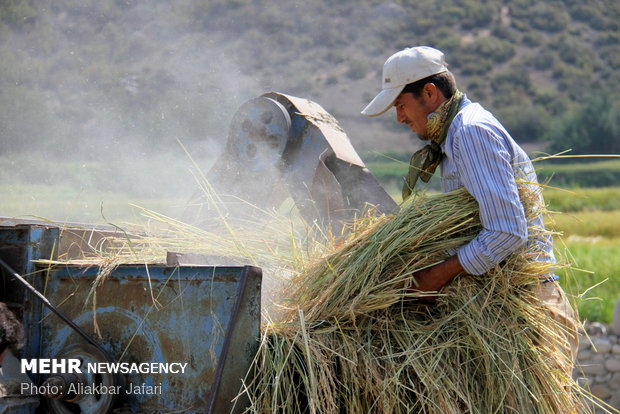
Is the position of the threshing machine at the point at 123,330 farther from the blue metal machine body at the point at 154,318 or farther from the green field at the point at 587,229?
the green field at the point at 587,229

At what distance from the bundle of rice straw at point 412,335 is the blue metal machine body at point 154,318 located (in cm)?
16

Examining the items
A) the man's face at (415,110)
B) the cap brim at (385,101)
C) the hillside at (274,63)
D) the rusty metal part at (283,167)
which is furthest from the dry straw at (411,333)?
the hillside at (274,63)

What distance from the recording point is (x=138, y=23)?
79.2 feet

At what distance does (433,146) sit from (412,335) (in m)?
0.95

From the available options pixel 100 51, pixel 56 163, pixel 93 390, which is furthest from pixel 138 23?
pixel 93 390

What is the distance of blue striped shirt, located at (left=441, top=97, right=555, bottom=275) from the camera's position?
9.95 ft

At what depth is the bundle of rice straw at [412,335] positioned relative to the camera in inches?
117

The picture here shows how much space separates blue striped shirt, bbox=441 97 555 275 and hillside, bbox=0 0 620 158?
6657 millimetres

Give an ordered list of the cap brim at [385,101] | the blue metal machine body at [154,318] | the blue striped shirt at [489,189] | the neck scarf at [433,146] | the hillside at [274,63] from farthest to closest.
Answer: the hillside at [274,63], the cap brim at [385,101], the neck scarf at [433,146], the blue striped shirt at [489,189], the blue metal machine body at [154,318]

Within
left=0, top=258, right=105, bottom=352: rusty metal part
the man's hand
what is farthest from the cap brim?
left=0, top=258, right=105, bottom=352: rusty metal part

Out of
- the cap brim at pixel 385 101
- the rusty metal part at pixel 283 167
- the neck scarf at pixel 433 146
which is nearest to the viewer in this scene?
the neck scarf at pixel 433 146

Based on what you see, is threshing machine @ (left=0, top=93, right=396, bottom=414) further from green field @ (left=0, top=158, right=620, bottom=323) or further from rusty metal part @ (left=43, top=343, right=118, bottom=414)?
green field @ (left=0, top=158, right=620, bottom=323)

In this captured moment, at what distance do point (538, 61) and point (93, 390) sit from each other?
48.5m

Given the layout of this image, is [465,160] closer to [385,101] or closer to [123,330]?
[385,101]
